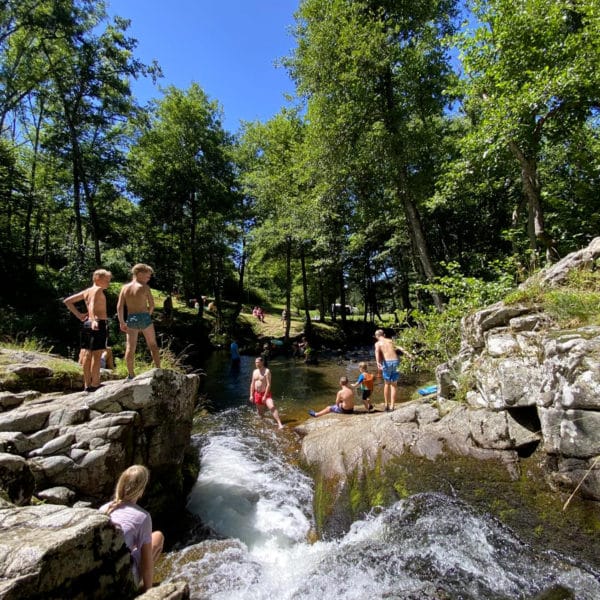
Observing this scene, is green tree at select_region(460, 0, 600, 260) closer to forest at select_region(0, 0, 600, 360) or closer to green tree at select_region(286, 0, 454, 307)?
forest at select_region(0, 0, 600, 360)

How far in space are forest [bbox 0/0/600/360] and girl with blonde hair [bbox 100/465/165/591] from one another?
6673mm

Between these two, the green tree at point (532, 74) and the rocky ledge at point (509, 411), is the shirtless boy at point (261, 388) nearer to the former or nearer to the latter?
the rocky ledge at point (509, 411)

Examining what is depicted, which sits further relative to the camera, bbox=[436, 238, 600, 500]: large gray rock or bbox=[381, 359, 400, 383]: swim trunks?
bbox=[381, 359, 400, 383]: swim trunks

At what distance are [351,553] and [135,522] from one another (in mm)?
2895

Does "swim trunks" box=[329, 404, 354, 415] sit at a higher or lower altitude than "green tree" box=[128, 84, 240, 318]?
lower

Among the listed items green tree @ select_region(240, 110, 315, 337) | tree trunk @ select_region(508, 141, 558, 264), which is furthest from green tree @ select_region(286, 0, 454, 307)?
green tree @ select_region(240, 110, 315, 337)

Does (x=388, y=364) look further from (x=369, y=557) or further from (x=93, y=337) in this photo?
(x=93, y=337)

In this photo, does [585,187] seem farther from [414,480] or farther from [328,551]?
[328,551]

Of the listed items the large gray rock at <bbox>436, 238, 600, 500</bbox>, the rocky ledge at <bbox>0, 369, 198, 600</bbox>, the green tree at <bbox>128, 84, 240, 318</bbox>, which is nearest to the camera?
the rocky ledge at <bbox>0, 369, 198, 600</bbox>

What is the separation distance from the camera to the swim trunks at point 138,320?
546 centimetres

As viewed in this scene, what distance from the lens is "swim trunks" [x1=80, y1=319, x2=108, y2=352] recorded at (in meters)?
5.27

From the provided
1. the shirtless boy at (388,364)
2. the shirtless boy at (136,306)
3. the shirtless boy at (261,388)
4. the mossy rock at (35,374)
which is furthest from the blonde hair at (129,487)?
the shirtless boy at (261,388)

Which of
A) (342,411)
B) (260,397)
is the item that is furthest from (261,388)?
(342,411)

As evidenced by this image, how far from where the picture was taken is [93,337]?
525cm
